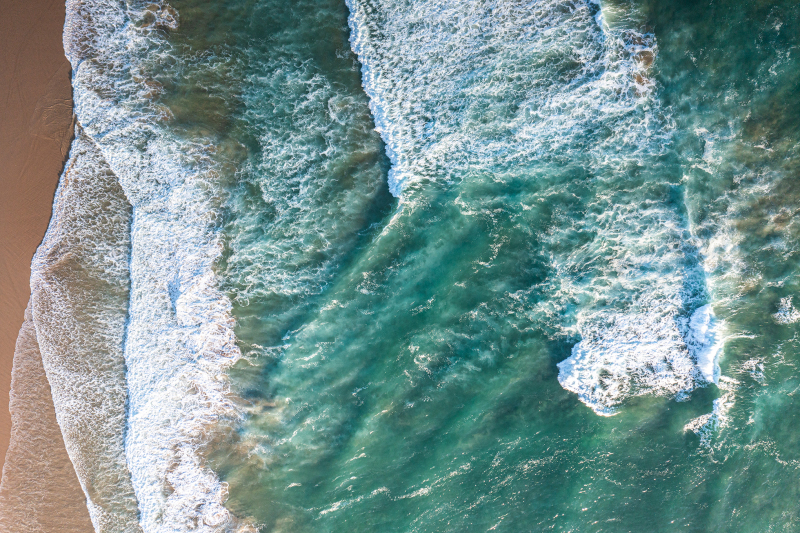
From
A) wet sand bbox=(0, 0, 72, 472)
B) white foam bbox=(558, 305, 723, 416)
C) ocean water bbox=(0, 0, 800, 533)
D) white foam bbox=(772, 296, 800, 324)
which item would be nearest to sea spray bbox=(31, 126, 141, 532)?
ocean water bbox=(0, 0, 800, 533)

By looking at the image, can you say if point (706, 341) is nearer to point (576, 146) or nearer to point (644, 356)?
point (644, 356)

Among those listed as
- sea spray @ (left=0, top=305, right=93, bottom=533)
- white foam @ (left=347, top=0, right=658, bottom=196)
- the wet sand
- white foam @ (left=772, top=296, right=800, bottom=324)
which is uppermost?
the wet sand

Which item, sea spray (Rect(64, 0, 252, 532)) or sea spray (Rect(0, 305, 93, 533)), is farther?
sea spray (Rect(0, 305, 93, 533))

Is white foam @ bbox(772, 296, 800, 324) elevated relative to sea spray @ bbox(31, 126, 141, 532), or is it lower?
lower

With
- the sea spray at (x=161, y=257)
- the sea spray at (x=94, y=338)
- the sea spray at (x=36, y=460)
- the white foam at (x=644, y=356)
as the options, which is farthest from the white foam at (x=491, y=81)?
the sea spray at (x=36, y=460)

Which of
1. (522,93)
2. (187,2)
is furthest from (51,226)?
(522,93)

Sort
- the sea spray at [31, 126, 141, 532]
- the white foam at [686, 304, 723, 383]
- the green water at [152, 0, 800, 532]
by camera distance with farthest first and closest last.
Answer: the sea spray at [31, 126, 141, 532] < the white foam at [686, 304, 723, 383] < the green water at [152, 0, 800, 532]

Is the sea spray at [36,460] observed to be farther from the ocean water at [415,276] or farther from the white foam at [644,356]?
the white foam at [644,356]

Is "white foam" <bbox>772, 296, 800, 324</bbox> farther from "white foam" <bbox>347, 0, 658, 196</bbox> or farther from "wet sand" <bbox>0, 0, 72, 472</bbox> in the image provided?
"wet sand" <bbox>0, 0, 72, 472</bbox>
